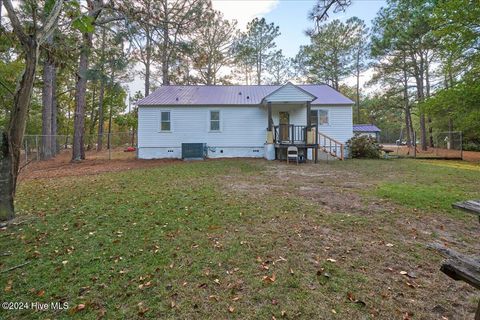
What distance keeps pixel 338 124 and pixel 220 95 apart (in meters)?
7.94

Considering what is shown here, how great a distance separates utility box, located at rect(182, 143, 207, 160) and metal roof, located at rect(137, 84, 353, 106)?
106 inches

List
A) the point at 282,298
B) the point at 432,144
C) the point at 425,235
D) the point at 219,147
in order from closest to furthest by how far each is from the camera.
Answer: the point at 282,298 → the point at 425,235 → the point at 219,147 → the point at 432,144

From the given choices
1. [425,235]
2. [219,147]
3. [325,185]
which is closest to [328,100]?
[219,147]

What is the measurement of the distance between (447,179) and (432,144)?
25448mm

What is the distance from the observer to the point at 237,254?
3.04 m

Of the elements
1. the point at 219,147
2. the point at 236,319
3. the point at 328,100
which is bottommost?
the point at 236,319

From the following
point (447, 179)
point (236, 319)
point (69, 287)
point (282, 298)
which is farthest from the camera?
point (447, 179)

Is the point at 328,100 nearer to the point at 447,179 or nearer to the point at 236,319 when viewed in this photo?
the point at 447,179

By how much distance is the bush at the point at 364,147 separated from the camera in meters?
15.1

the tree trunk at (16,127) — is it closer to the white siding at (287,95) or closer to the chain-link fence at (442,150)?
the white siding at (287,95)

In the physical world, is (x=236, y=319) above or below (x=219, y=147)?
below

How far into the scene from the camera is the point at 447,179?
7875 mm

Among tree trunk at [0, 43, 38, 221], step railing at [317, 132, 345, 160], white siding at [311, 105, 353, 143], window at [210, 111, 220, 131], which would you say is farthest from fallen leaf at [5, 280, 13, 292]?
white siding at [311, 105, 353, 143]

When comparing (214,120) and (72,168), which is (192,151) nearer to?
(214,120)
